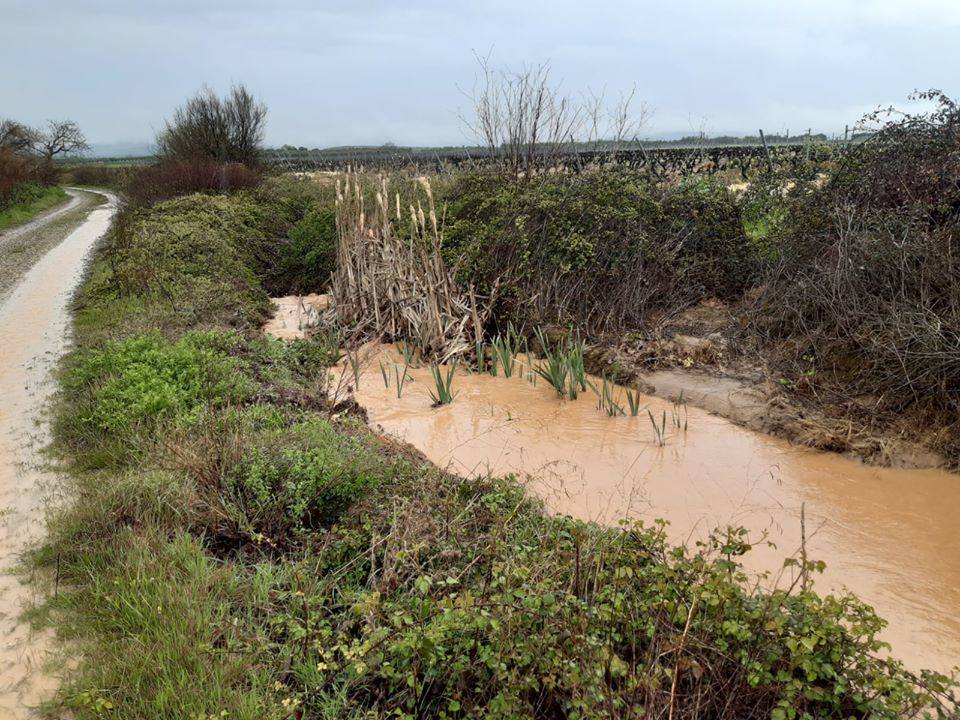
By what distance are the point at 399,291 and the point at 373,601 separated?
680 centimetres

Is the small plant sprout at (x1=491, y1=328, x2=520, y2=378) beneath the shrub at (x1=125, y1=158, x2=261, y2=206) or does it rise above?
beneath

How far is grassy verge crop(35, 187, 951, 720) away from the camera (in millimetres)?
3006

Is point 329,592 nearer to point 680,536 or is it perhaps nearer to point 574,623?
point 574,623

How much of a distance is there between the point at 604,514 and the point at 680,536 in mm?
553

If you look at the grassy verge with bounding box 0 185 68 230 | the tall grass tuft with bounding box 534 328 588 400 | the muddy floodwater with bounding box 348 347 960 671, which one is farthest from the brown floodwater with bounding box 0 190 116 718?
the grassy verge with bounding box 0 185 68 230

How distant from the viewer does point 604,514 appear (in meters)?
5.47

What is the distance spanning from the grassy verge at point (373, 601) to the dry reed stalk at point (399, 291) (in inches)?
130

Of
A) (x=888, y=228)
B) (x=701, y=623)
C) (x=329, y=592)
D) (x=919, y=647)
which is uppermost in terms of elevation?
(x=888, y=228)

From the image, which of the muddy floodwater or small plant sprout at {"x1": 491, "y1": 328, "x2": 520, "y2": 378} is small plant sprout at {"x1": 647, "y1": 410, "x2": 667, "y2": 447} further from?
small plant sprout at {"x1": 491, "y1": 328, "x2": 520, "y2": 378}

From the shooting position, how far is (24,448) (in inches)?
242

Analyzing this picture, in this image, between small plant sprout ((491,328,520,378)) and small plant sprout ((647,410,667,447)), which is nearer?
small plant sprout ((647,410,667,447))

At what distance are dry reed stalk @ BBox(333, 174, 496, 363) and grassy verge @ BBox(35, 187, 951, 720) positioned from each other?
10.8 feet

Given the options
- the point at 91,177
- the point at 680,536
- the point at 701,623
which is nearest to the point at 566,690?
the point at 701,623

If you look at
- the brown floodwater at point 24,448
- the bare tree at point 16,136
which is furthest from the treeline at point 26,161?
the brown floodwater at point 24,448
